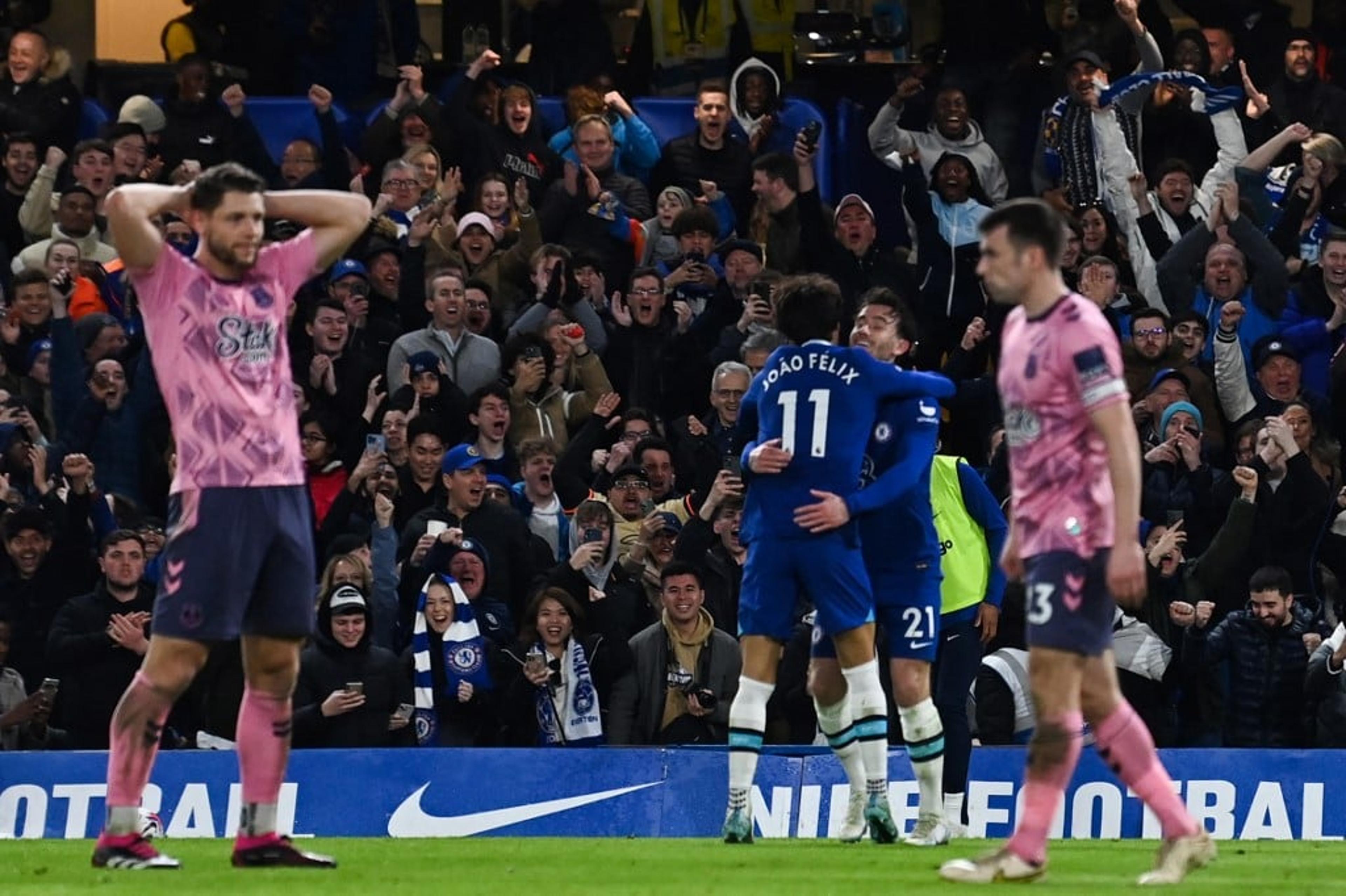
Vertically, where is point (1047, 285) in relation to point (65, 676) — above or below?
above

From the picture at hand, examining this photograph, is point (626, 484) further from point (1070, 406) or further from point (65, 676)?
point (1070, 406)

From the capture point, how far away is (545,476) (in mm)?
17609

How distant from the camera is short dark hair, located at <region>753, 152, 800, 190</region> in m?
19.9

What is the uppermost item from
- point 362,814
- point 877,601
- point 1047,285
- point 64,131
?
point 64,131

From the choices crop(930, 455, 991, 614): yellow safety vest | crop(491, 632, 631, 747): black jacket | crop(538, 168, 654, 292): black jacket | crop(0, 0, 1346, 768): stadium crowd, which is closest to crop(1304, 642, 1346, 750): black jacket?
crop(0, 0, 1346, 768): stadium crowd

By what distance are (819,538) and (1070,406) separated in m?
2.69

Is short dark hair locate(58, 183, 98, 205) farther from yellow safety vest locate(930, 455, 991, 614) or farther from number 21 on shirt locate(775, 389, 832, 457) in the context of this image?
number 21 on shirt locate(775, 389, 832, 457)

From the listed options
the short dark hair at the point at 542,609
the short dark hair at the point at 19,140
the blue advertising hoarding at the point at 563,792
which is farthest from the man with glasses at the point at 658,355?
the short dark hair at the point at 19,140

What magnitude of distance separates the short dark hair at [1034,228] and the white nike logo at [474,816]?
21.5 feet

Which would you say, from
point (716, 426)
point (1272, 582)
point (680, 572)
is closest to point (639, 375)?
point (716, 426)

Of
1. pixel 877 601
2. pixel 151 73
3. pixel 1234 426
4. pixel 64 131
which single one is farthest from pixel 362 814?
pixel 151 73

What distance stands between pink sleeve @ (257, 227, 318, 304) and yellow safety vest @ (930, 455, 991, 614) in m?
4.38

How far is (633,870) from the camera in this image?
33.9 ft

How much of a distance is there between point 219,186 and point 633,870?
9.81ft
